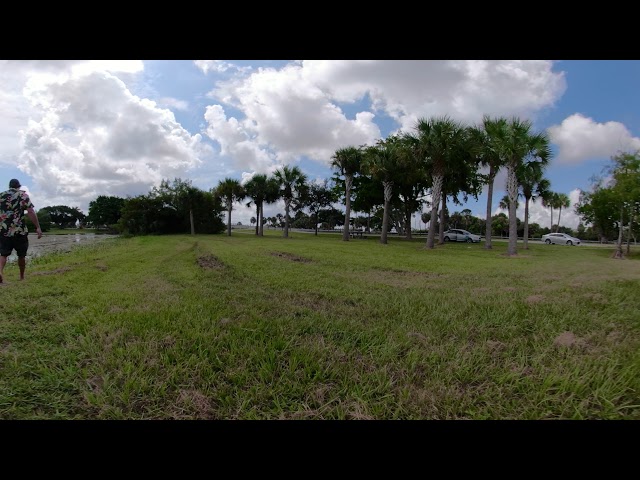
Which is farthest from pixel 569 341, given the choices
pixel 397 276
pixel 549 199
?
pixel 549 199

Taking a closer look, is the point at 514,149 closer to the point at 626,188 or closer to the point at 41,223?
the point at 626,188

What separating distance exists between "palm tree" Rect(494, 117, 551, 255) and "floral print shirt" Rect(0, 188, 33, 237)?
17641mm

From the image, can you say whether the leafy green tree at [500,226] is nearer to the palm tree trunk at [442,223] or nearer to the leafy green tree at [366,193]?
the leafy green tree at [366,193]

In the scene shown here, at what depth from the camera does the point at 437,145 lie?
17.0 m

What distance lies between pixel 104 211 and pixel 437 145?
67991 millimetres

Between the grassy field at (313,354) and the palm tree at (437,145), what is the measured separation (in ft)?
45.4

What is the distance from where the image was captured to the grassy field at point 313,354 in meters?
1.96

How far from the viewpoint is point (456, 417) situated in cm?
188

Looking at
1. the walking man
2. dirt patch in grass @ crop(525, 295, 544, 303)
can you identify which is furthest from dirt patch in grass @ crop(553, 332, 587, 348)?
the walking man

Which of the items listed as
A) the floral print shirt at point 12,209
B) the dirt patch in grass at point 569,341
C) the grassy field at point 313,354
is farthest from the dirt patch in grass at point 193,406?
the floral print shirt at point 12,209

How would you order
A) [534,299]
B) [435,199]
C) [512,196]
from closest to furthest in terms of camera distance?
[534,299], [512,196], [435,199]
